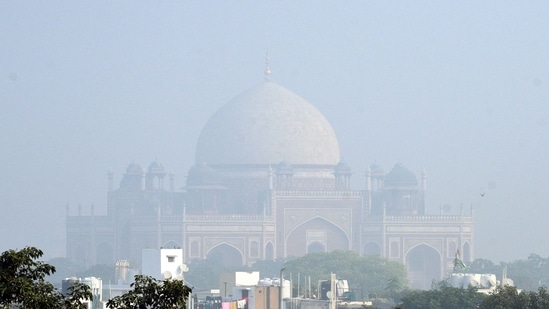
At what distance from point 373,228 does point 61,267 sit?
2040cm

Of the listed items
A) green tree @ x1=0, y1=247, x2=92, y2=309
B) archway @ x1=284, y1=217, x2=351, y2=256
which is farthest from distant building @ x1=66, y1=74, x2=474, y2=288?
green tree @ x1=0, y1=247, x2=92, y2=309

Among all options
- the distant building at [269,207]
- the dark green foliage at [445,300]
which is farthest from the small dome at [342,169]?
the dark green foliage at [445,300]

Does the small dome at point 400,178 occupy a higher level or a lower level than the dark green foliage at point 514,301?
higher

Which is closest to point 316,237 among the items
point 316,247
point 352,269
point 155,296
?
point 316,247

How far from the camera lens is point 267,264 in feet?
379

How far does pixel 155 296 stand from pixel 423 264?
106 m

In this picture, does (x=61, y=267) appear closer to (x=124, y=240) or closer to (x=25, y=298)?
(x=124, y=240)

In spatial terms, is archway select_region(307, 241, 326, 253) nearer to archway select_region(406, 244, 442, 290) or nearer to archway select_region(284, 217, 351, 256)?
archway select_region(284, 217, 351, 256)

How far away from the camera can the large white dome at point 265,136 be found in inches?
5295

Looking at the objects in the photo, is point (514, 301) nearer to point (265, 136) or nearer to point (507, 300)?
point (507, 300)

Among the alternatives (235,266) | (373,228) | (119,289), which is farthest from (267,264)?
(119,289)

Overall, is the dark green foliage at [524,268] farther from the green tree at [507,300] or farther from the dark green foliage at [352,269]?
the green tree at [507,300]

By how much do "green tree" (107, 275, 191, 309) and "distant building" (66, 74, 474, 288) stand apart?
10013 centimetres

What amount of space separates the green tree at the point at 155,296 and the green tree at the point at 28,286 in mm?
447
